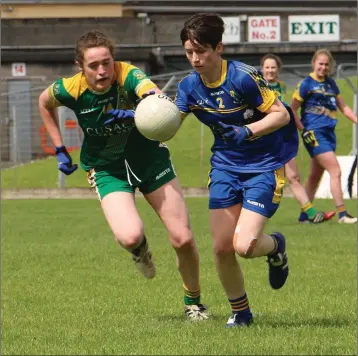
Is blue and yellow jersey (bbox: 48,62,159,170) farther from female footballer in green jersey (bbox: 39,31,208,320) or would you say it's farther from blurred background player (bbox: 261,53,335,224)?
blurred background player (bbox: 261,53,335,224)

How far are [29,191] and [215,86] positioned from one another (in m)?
19.5

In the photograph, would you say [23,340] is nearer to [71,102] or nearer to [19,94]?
[71,102]

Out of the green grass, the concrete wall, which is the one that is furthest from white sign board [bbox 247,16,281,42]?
the green grass

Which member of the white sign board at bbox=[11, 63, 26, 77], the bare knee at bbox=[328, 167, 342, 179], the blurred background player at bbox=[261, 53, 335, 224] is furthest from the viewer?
the white sign board at bbox=[11, 63, 26, 77]

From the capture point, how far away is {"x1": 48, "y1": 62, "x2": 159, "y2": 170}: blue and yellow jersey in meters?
7.68

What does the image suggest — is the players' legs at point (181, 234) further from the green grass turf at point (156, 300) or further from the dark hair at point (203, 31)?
the dark hair at point (203, 31)

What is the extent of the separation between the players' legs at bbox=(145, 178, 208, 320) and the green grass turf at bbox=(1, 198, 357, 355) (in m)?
0.19

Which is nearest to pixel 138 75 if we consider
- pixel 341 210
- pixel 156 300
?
pixel 156 300

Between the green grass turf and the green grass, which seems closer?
the green grass turf

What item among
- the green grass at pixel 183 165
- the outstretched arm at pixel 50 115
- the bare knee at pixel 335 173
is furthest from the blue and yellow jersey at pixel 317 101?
the green grass at pixel 183 165

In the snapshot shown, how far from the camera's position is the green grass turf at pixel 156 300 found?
6469mm

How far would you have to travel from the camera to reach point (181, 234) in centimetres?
764

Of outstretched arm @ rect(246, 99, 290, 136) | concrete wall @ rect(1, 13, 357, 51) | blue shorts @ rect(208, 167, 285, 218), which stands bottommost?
blue shorts @ rect(208, 167, 285, 218)

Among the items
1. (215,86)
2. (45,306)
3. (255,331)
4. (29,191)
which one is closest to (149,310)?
(45,306)
